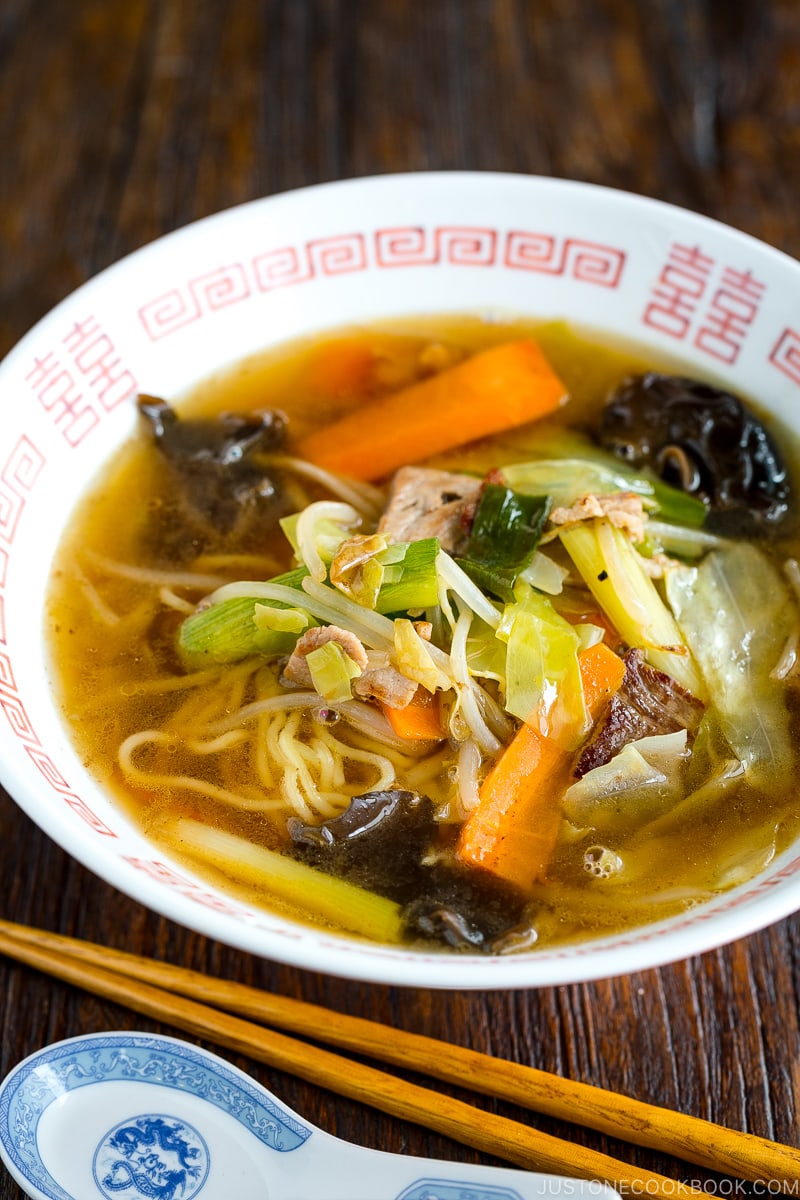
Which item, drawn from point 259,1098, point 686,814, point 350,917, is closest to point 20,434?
point 350,917

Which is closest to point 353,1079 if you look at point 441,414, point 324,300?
point 441,414

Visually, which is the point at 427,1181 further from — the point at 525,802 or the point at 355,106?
the point at 355,106

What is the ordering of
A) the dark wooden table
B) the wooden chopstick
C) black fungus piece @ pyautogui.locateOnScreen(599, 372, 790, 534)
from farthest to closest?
the dark wooden table < black fungus piece @ pyautogui.locateOnScreen(599, 372, 790, 534) < the wooden chopstick

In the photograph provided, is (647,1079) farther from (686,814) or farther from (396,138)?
(396,138)

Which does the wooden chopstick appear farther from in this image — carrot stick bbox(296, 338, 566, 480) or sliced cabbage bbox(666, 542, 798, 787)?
carrot stick bbox(296, 338, 566, 480)

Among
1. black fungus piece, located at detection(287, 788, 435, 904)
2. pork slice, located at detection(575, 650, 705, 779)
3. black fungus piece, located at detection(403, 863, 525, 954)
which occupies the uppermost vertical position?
pork slice, located at detection(575, 650, 705, 779)

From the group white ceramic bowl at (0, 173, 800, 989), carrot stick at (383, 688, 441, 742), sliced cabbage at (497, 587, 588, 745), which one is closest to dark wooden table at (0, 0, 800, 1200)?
white ceramic bowl at (0, 173, 800, 989)

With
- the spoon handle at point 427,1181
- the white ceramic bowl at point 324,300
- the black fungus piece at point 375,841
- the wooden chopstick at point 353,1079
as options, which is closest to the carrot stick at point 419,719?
the black fungus piece at point 375,841

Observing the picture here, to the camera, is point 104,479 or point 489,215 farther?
point 489,215
